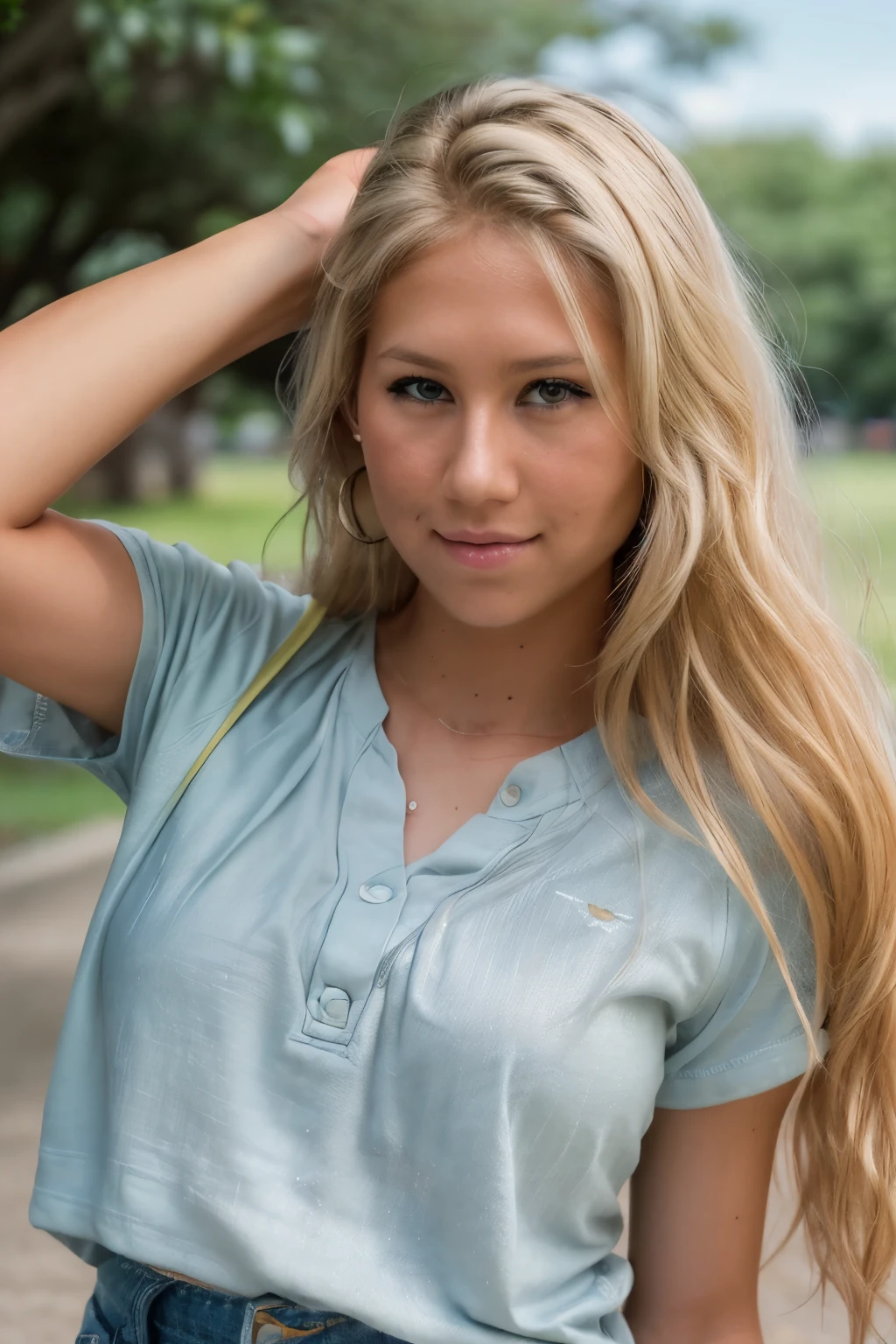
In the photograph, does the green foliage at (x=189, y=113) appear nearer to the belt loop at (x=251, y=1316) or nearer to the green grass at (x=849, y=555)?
the green grass at (x=849, y=555)

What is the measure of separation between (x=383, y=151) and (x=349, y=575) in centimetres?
43

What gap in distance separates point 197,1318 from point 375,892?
40 centimetres

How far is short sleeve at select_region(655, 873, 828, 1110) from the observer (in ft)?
4.68

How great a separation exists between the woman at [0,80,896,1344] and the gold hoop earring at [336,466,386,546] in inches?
2.2

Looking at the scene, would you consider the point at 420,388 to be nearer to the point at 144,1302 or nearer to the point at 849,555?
the point at 849,555

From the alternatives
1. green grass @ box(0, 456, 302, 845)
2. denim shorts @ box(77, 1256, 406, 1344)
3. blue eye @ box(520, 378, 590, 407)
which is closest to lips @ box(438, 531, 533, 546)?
blue eye @ box(520, 378, 590, 407)

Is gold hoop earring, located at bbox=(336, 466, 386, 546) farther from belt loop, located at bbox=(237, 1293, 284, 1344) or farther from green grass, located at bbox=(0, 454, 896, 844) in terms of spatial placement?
belt loop, located at bbox=(237, 1293, 284, 1344)

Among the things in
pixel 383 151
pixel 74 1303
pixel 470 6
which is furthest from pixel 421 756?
pixel 470 6

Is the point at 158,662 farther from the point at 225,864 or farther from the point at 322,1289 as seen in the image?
the point at 322,1289

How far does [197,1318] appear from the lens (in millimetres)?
1350

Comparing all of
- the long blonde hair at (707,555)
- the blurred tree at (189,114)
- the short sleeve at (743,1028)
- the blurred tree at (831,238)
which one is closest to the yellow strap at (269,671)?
the long blonde hair at (707,555)

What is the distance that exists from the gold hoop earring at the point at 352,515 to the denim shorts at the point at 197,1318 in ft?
2.44

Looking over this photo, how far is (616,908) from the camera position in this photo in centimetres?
139

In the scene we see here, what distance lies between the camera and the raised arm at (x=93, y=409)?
1.41m
